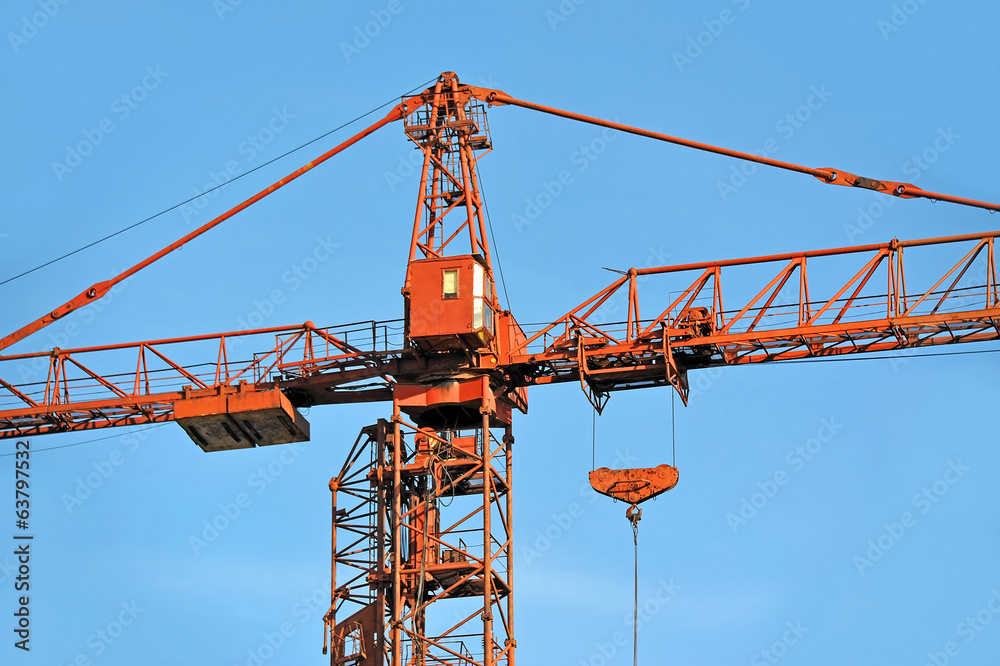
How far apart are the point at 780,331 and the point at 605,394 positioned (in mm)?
6099

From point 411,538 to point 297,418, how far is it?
5.75 m

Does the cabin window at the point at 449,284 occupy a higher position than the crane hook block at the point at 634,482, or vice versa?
the cabin window at the point at 449,284

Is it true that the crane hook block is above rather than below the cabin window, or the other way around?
below

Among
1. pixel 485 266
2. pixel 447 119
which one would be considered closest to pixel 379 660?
pixel 485 266

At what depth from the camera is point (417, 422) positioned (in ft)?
208

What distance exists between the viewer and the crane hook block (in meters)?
59.6

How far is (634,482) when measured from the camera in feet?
196

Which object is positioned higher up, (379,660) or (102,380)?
(102,380)

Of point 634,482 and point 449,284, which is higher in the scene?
point 449,284

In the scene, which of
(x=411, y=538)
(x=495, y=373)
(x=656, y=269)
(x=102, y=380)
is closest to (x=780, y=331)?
(x=656, y=269)

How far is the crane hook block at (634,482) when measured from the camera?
59594mm

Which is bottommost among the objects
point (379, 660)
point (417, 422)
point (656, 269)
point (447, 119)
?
point (379, 660)

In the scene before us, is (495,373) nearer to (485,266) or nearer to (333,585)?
(485,266)

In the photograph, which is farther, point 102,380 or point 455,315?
point 102,380
